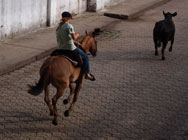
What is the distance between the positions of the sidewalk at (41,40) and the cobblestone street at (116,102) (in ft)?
1.19

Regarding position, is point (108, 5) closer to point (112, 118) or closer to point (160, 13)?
point (160, 13)

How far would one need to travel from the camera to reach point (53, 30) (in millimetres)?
15922

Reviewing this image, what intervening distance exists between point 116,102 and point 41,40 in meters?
5.30

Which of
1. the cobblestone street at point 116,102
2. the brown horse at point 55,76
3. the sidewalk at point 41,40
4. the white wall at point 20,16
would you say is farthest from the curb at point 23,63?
the brown horse at point 55,76

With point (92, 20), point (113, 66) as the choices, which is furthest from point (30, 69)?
point (92, 20)

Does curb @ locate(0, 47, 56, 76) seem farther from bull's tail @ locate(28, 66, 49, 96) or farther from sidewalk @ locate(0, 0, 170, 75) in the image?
bull's tail @ locate(28, 66, 49, 96)

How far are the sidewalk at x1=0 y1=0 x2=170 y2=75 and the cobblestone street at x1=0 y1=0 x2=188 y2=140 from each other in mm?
363

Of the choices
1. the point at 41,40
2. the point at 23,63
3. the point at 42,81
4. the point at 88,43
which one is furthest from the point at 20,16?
the point at 42,81

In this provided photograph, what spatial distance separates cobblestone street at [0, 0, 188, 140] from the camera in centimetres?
847

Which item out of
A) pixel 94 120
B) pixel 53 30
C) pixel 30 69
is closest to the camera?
pixel 94 120

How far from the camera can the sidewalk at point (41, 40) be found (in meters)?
12.3

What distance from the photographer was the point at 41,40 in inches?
572

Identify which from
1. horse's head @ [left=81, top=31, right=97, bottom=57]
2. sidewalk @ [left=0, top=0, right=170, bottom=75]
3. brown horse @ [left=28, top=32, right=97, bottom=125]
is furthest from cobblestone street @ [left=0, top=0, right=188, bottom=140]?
horse's head @ [left=81, top=31, right=97, bottom=57]

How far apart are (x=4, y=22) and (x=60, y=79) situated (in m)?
6.35
